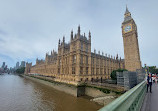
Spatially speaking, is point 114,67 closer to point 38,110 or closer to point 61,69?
point 61,69

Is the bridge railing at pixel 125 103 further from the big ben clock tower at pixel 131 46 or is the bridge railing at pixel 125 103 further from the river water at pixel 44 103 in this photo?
the big ben clock tower at pixel 131 46

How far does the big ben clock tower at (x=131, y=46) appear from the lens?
45.8m

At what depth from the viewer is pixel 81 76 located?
2930 centimetres

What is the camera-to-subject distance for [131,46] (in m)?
48.2

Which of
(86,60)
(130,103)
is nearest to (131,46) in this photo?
(86,60)

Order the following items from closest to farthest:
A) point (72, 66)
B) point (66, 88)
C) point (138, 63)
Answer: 1. point (66, 88)
2. point (72, 66)
3. point (138, 63)

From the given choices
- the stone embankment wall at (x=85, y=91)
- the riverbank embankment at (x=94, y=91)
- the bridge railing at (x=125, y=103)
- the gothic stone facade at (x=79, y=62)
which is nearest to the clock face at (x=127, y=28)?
the gothic stone facade at (x=79, y=62)

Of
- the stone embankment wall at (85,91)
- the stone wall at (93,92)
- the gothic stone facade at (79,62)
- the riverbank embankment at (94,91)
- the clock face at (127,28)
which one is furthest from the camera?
the clock face at (127,28)

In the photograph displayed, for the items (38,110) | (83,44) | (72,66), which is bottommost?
(38,110)

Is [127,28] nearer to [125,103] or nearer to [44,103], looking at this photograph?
[44,103]

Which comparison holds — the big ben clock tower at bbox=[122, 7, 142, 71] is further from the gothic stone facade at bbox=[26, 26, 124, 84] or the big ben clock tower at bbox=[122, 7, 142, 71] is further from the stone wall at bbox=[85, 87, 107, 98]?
the stone wall at bbox=[85, 87, 107, 98]

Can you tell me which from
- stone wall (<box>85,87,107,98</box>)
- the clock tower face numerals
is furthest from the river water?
the clock tower face numerals

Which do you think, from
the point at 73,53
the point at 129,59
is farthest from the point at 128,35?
the point at 73,53

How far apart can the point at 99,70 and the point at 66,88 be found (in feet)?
61.0
